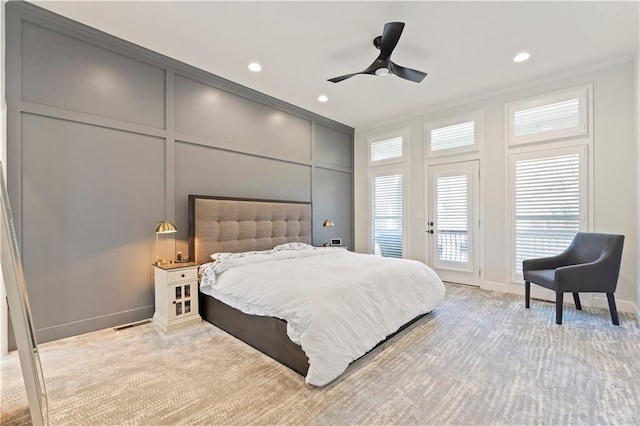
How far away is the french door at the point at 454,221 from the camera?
185 inches

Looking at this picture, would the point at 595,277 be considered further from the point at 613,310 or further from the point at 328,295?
the point at 328,295

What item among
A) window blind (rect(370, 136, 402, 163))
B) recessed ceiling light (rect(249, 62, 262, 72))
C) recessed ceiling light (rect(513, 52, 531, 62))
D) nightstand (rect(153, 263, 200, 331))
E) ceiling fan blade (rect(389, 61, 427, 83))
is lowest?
nightstand (rect(153, 263, 200, 331))

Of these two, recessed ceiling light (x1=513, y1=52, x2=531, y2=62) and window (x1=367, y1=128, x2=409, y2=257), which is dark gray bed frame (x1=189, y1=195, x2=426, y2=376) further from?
recessed ceiling light (x1=513, y1=52, x2=531, y2=62)

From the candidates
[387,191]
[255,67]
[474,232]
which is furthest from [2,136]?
[474,232]

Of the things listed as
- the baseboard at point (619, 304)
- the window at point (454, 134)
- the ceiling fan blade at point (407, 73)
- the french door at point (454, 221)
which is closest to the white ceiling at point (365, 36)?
the ceiling fan blade at point (407, 73)

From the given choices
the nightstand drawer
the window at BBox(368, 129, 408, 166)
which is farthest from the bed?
the window at BBox(368, 129, 408, 166)

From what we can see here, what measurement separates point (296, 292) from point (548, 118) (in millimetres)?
4244

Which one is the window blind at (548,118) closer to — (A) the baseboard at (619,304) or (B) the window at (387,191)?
(B) the window at (387,191)

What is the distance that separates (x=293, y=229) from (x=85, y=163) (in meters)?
2.75

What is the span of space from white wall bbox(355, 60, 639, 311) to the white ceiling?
0.94 feet

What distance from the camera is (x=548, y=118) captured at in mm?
4031

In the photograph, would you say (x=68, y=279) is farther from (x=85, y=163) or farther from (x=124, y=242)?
(x=85, y=163)

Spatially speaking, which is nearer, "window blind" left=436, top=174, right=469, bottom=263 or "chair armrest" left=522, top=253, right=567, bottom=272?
"chair armrest" left=522, top=253, right=567, bottom=272

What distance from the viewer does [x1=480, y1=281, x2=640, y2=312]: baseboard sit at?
3.46 m
